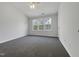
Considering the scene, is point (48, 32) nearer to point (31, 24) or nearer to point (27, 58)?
point (31, 24)

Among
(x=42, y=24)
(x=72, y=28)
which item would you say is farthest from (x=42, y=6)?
(x=72, y=28)

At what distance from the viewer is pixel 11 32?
6.41 meters

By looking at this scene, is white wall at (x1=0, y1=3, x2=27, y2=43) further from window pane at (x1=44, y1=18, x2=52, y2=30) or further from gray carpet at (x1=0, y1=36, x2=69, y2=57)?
window pane at (x1=44, y1=18, x2=52, y2=30)

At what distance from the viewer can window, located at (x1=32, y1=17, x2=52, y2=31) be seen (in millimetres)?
8477

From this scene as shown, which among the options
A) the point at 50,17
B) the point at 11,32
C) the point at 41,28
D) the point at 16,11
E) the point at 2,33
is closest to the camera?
the point at 2,33

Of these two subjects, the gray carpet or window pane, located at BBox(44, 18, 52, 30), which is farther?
window pane, located at BBox(44, 18, 52, 30)

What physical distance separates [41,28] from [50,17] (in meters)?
1.52

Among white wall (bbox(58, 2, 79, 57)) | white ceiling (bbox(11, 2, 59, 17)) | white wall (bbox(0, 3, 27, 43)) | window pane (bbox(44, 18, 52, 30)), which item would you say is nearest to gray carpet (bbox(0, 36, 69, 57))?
white wall (bbox(58, 2, 79, 57))

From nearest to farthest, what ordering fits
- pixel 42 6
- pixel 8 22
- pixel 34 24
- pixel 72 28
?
1. pixel 72 28
2. pixel 8 22
3. pixel 42 6
4. pixel 34 24

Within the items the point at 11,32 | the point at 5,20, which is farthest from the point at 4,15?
the point at 11,32

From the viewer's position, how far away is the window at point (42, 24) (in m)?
8.48

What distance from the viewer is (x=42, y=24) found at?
880 centimetres

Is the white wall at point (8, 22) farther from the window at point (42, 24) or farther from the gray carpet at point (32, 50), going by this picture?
the window at point (42, 24)

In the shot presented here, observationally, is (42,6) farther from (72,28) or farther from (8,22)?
(72,28)
